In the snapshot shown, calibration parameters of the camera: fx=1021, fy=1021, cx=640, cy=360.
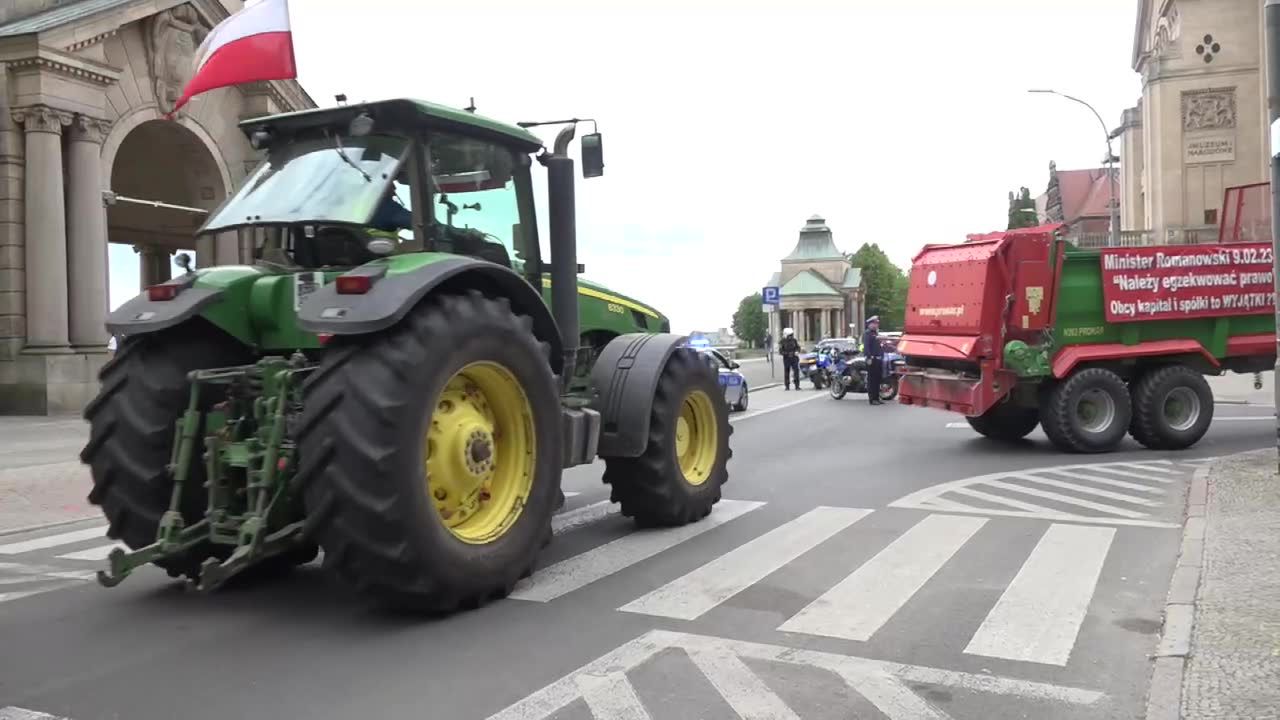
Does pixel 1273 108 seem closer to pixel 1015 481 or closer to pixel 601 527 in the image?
pixel 1015 481

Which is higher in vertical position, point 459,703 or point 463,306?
point 463,306

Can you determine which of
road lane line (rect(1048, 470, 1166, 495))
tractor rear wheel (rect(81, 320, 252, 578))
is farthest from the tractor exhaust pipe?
road lane line (rect(1048, 470, 1166, 495))

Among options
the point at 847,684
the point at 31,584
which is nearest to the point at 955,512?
the point at 847,684

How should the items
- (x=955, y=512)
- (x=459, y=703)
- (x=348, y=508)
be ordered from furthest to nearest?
(x=955, y=512), (x=348, y=508), (x=459, y=703)

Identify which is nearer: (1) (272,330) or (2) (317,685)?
(2) (317,685)

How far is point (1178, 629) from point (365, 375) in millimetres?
4184

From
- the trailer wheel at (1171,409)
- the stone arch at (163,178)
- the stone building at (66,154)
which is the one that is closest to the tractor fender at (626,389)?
the trailer wheel at (1171,409)

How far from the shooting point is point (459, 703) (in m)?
4.20

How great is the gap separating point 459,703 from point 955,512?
5728mm

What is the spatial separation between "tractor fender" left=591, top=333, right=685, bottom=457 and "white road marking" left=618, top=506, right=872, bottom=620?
1066 mm

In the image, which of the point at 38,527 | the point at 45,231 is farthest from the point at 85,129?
the point at 38,527

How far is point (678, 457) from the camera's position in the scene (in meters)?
8.10

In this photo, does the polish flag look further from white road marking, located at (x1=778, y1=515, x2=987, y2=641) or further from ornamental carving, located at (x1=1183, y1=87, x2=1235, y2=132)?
ornamental carving, located at (x1=1183, y1=87, x2=1235, y2=132)

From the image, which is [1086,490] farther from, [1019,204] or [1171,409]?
[1019,204]
